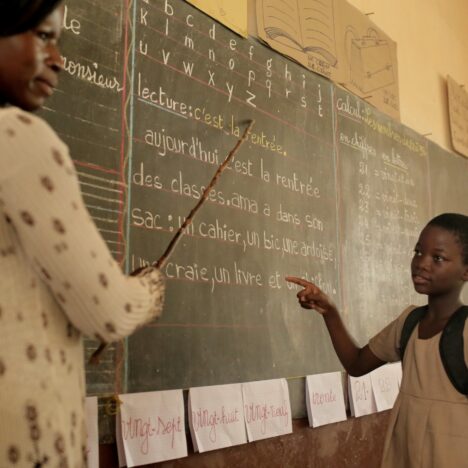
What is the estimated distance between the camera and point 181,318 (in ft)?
5.73

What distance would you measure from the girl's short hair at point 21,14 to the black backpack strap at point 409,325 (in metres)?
1.34

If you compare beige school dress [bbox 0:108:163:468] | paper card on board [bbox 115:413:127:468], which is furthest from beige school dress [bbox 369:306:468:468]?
beige school dress [bbox 0:108:163:468]

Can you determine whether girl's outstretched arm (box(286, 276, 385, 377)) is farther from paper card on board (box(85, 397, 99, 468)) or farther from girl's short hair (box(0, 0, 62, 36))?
girl's short hair (box(0, 0, 62, 36))

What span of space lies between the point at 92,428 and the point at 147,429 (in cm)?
18

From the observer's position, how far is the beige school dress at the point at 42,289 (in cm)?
74

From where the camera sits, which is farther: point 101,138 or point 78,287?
point 101,138

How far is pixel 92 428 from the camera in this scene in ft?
4.77

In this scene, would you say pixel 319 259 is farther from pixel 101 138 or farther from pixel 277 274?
pixel 101 138

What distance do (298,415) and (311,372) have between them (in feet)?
0.55

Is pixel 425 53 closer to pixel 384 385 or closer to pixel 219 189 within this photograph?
pixel 384 385

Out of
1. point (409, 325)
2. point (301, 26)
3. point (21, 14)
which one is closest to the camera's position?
point (21, 14)

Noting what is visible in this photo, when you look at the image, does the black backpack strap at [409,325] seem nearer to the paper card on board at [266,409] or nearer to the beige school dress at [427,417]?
the beige school dress at [427,417]

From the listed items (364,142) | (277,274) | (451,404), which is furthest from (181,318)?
(364,142)

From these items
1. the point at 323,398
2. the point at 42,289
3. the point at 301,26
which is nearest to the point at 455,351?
the point at 323,398
